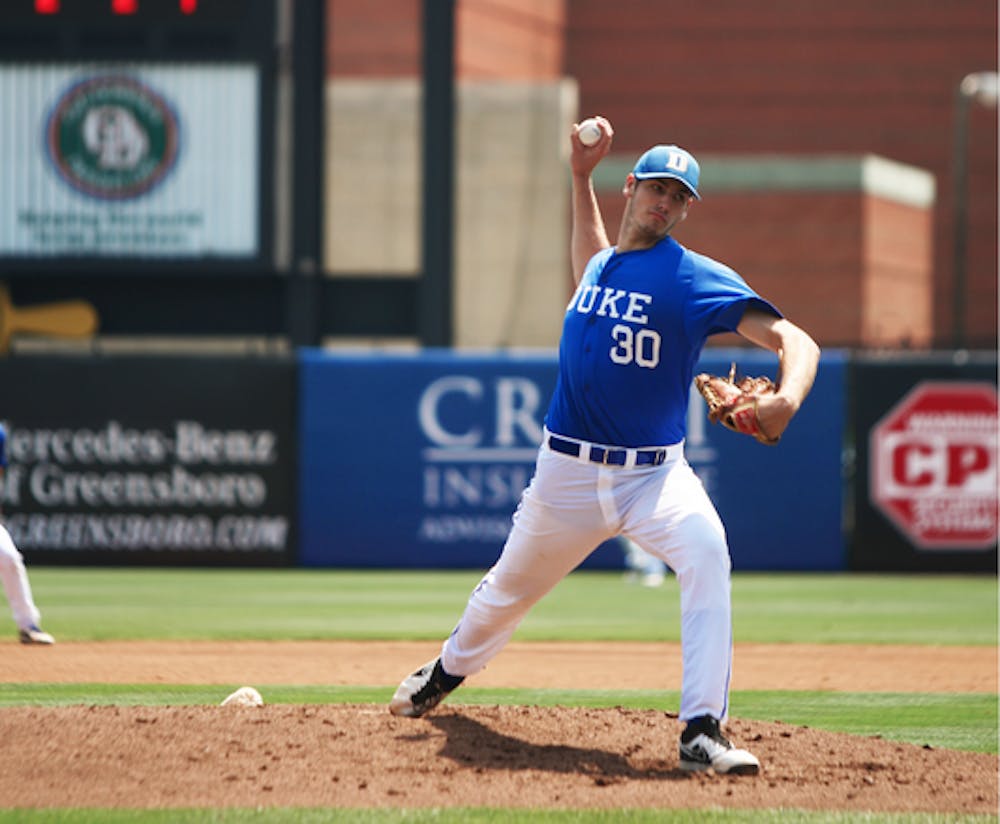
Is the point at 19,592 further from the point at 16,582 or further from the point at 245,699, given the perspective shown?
the point at 245,699

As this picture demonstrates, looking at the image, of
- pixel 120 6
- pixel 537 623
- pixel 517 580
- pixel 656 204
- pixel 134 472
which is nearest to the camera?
pixel 656 204

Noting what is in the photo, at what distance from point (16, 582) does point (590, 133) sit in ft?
16.5

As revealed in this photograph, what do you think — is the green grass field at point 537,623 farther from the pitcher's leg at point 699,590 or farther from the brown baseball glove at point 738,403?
the brown baseball glove at point 738,403

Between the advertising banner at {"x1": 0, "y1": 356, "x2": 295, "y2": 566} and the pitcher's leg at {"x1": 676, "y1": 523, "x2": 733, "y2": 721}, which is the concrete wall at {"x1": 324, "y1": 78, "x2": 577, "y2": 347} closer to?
the advertising banner at {"x1": 0, "y1": 356, "x2": 295, "y2": 566}

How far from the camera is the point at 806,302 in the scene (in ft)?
104

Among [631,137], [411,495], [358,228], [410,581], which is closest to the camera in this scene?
[410,581]

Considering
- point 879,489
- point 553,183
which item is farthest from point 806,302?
point 879,489

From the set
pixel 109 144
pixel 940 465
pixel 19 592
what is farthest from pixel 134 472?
pixel 940 465

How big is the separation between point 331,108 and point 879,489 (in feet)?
42.7

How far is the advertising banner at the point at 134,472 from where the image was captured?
1669 cm

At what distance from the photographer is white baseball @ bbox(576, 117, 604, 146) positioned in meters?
6.23

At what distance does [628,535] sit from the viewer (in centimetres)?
582

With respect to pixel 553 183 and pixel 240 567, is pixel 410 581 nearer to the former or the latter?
pixel 240 567

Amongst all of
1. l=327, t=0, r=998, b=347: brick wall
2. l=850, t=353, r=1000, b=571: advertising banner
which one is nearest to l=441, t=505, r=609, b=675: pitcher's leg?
l=850, t=353, r=1000, b=571: advertising banner
